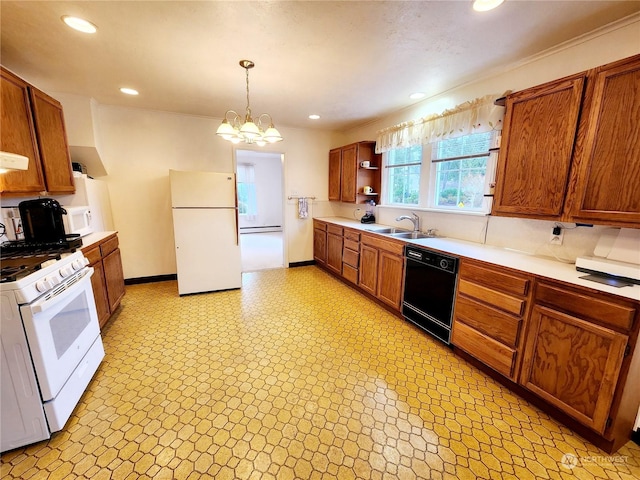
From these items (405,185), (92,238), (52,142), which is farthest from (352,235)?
(52,142)

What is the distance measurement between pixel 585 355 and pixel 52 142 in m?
4.51

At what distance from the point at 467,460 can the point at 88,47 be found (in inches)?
153

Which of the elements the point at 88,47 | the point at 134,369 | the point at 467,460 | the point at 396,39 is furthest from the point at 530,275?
the point at 88,47

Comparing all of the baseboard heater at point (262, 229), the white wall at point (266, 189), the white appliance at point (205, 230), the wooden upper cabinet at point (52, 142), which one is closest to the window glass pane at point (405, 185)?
the white appliance at point (205, 230)

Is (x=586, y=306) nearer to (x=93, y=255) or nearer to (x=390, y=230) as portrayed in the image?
(x=390, y=230)

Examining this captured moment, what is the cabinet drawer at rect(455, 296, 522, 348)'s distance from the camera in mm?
1887

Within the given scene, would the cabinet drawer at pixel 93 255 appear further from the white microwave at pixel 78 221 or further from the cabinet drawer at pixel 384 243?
the cabinet drawer at pixel 384 243

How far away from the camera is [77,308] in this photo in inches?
73.0

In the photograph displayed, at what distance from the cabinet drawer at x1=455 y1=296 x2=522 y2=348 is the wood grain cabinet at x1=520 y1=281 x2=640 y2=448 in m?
0.11

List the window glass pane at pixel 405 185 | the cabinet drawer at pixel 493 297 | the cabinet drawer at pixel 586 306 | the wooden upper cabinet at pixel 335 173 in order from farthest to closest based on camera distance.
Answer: the wooden upper cabinet at pixel 335 173
the window glass pane at pixel 405 185
the cabinet drawer at pixel 493 297
the cabinet drawer at pixel 586 306

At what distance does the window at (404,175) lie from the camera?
347cm

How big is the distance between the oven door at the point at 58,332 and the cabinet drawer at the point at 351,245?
2860 mm

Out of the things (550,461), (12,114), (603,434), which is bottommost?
(550,461)

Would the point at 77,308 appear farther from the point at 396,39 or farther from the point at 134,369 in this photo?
the point at 396,39
